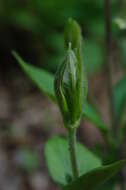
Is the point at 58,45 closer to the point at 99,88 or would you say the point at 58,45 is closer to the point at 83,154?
the point at 99,88

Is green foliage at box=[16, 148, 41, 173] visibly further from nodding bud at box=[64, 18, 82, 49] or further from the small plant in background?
nodding bud at box=[64, 18, 82, 49]

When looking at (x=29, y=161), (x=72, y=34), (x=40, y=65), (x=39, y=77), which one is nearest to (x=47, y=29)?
(x=40, y=65)

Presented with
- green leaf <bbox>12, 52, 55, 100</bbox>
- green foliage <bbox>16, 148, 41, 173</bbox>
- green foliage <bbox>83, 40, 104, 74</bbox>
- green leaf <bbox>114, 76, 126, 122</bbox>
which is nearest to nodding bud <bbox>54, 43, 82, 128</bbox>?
green leaf <bbox>12, 52, 55, 100</bbox>

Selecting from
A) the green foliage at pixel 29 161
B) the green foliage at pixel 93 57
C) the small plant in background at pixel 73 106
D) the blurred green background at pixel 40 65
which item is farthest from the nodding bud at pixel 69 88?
the green foliage at pixel 93 57

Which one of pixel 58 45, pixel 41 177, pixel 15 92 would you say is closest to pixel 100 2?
pixel 58 45

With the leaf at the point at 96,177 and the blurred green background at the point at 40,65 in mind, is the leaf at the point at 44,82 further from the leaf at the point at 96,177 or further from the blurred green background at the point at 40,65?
the blurred green background at the point at 40,65
